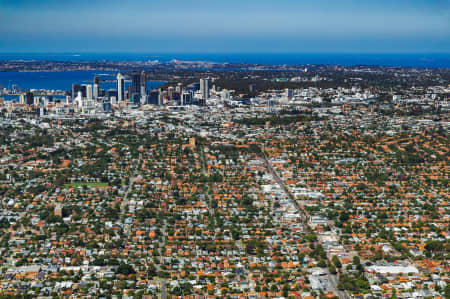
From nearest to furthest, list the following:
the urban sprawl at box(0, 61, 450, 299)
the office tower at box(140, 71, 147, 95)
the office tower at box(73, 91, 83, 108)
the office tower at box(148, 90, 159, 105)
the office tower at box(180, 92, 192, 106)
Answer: the urban sprawl at box(0, 61, 450, 299) < the office tower at box(73, 91, 83, 108) < the office tower at box(148, 90, 159, 105) < the office tower at box(180, 92, 192, 106) < the office tower at box(140, 71, 147, 95)

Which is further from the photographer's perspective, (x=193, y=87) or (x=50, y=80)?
(x=50, y=80)

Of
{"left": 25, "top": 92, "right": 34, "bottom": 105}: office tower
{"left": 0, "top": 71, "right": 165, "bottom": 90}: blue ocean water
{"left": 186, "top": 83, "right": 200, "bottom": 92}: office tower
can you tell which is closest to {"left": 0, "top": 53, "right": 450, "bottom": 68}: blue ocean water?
{"left": 0, "top": 71, "right": 165, "bottom": 90}: blue ocean water

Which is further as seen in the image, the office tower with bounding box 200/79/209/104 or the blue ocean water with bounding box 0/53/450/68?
the blue ocean water with bounding box 0/53/450/68

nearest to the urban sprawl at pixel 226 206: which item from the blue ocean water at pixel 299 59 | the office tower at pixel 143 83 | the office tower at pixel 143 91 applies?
the office tower at pixel 143 91

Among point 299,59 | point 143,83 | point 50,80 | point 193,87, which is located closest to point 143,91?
point 143,83

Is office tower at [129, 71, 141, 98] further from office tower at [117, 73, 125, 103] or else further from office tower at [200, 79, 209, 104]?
office tower at [200, 79, 209, 104]

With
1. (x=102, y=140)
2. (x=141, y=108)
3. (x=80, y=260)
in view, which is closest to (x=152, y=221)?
(x=80, y=260)

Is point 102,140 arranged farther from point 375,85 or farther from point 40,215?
point 375,85

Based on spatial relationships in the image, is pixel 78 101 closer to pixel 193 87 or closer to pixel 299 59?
pixel 193 87
